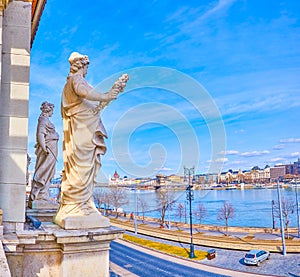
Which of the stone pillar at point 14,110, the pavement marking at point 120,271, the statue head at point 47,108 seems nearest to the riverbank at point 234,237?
the pavement marking at point 120,271

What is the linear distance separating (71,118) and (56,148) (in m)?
4.41

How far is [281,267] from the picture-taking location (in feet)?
102

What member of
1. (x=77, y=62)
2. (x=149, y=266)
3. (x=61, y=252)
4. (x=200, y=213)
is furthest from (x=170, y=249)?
(x=200, y=213)

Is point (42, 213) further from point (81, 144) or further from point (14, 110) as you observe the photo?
point (81, 144)

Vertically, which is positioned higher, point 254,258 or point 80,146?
point 80,146

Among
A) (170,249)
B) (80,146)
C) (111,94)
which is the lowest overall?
(170,249)

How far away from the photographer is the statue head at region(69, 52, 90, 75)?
6.02 meters

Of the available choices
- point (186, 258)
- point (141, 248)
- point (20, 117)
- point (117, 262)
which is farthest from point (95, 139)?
point (141, 248)

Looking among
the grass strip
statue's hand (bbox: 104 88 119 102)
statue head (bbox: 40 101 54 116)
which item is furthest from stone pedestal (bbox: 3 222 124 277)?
the grass strip

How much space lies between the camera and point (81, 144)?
588 centimetres

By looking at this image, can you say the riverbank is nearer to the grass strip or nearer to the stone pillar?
the grass strip

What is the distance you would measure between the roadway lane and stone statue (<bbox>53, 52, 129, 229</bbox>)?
23.8 metres

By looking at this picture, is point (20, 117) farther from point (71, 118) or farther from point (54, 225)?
point (54, 225)

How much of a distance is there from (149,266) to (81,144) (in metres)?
27.2
